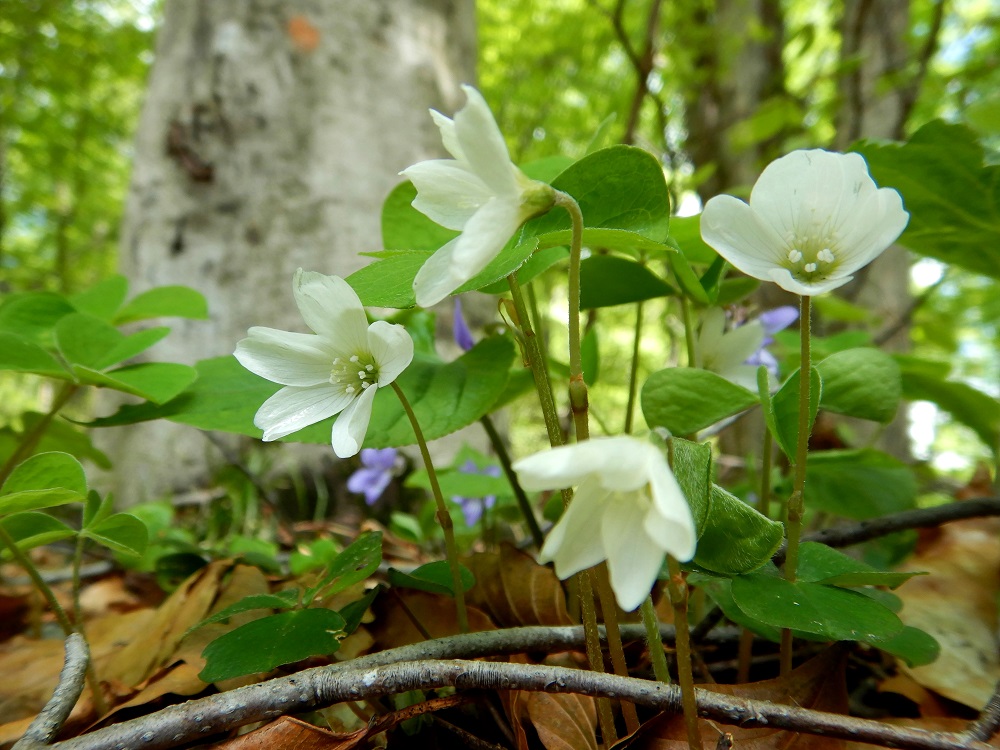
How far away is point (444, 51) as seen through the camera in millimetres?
2869

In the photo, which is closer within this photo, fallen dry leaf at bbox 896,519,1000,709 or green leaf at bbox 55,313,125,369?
fallen dry leaf at bbox 896,519,1000,709

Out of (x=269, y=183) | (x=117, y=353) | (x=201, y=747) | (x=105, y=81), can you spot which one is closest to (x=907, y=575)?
(x=201, y=747)

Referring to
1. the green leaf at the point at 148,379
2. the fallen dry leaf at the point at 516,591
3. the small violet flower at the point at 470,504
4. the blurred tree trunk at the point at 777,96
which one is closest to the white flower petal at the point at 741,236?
the fallen dry leaf at the point at 516,591

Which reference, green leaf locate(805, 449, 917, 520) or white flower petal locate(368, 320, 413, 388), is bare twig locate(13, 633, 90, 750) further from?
green leaf locate(805, 449, 917, 520)

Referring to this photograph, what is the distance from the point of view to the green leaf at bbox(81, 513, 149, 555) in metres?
0.89

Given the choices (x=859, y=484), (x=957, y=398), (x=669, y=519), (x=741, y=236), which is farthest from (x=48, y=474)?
(x=957, y=398)

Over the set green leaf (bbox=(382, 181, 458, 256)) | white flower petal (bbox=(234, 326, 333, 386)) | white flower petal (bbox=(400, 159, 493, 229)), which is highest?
green leaf (bbox=(382, 181, 458, 256))

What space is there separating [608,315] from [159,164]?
489cm

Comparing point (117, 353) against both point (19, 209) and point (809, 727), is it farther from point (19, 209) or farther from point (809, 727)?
point (19, 209)

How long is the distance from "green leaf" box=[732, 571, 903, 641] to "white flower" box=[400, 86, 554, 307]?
0.44 metres

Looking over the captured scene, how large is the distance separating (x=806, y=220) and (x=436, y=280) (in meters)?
0.42

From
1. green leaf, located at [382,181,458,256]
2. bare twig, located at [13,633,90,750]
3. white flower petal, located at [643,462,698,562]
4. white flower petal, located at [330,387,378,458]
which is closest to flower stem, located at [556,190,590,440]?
white flower petal, located at [643,462,698,562]

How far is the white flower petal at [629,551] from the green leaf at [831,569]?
12.6 inches

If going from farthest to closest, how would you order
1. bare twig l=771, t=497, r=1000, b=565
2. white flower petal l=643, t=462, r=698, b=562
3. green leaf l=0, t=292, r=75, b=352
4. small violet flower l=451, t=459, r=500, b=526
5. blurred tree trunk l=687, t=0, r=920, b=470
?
blurred tree trunk l=687, t=0, r=920, b=470, small violet flower l=451, t=459, r=500, b=526, green leaf l=0, t=292, r=75, b=352, bare twig l=771, t=497, r=1000, b=565, white flower petal l=643, t=462, r=698, b=562
